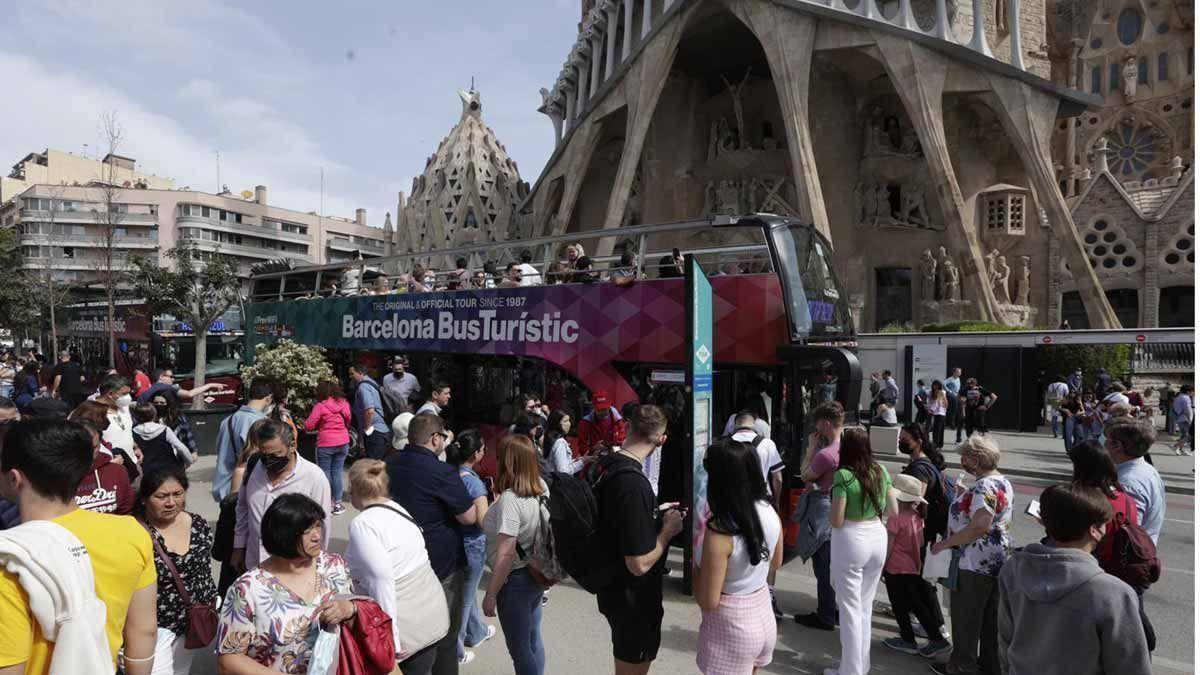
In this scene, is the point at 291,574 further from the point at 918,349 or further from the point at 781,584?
the point at 918,349

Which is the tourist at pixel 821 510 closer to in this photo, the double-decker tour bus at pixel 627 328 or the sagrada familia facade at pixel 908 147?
the double-decker tour bus at pixel 627 328

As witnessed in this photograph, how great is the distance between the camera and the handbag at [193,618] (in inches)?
111

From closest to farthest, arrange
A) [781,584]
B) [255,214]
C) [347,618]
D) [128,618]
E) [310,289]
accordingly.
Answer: [128,618]
[347,618]
[781,584]
[310,289]
[255,214]

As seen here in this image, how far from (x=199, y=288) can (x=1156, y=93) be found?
42.3m

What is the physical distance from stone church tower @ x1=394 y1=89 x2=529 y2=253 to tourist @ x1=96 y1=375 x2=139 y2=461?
3113 cm

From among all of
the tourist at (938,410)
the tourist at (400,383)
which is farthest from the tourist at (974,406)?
the tourist at (400,383)

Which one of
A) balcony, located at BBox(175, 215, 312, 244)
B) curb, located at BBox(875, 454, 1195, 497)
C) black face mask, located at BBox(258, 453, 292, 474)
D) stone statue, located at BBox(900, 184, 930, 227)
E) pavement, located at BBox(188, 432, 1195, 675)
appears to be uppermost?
balcony, located at BBox(175, 215, 312, 244)

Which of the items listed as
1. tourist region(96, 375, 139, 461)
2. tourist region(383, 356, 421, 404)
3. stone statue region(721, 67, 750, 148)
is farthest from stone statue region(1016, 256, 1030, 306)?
tourist region(96, 375, 139, 461)

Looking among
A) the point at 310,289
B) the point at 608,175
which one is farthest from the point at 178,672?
the point at 608,175

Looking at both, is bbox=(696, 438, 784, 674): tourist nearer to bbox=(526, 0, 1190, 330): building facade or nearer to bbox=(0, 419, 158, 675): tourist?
bbox=(0, 419, 158, 675): tourist

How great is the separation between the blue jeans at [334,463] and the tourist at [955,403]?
12.8 m

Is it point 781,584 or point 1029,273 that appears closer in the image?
point 781,584

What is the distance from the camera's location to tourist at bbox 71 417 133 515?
Answer: 3637mm

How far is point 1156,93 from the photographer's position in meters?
35.0
